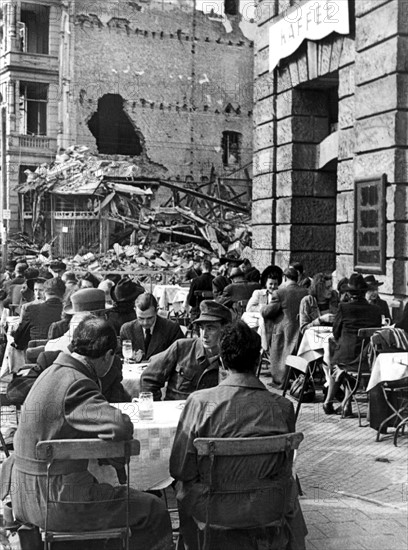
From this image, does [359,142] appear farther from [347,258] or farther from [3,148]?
[3,148]

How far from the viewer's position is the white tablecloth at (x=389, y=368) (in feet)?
24.6

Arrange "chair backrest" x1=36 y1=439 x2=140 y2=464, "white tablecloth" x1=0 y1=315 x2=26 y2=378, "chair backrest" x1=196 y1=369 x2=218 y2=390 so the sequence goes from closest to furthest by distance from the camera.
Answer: "chair backrest" x1=36 y1=439 x2=140 y2=464 < "chair backrest" x1=196 y1=369 x2=218 y2=390 < "white tablecloth" x1=0 y1=315 x2=26 y2=378

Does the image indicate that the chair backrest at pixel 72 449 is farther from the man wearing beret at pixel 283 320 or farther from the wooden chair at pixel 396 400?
the man wearing beret at pixel 283 320

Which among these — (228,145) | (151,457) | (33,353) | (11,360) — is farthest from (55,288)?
(228,145)

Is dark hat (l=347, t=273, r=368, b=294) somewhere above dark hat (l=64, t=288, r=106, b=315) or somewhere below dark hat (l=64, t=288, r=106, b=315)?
above

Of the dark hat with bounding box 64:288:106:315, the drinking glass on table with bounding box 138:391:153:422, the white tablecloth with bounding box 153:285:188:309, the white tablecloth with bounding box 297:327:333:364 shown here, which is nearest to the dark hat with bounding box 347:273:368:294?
the white tablecloth with bounding box 297:327:333:364

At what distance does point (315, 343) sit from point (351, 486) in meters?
3.21

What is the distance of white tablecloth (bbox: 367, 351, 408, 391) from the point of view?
749 cm

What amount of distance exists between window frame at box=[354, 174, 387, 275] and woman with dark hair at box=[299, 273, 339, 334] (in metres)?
0.63

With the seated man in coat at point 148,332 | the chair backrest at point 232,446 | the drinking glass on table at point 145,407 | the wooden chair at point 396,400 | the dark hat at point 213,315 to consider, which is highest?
the dark hat at point 213,315

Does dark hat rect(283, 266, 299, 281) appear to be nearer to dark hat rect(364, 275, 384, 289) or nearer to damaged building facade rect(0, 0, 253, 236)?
dark hat rect(364, 275, 384, 289)

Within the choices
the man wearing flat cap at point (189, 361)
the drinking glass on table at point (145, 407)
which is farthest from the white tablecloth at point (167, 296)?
the drinking glass on table at point (145, 407)

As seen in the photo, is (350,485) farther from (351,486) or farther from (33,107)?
(33,107)

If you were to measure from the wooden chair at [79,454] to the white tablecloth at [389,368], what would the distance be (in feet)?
14.1
